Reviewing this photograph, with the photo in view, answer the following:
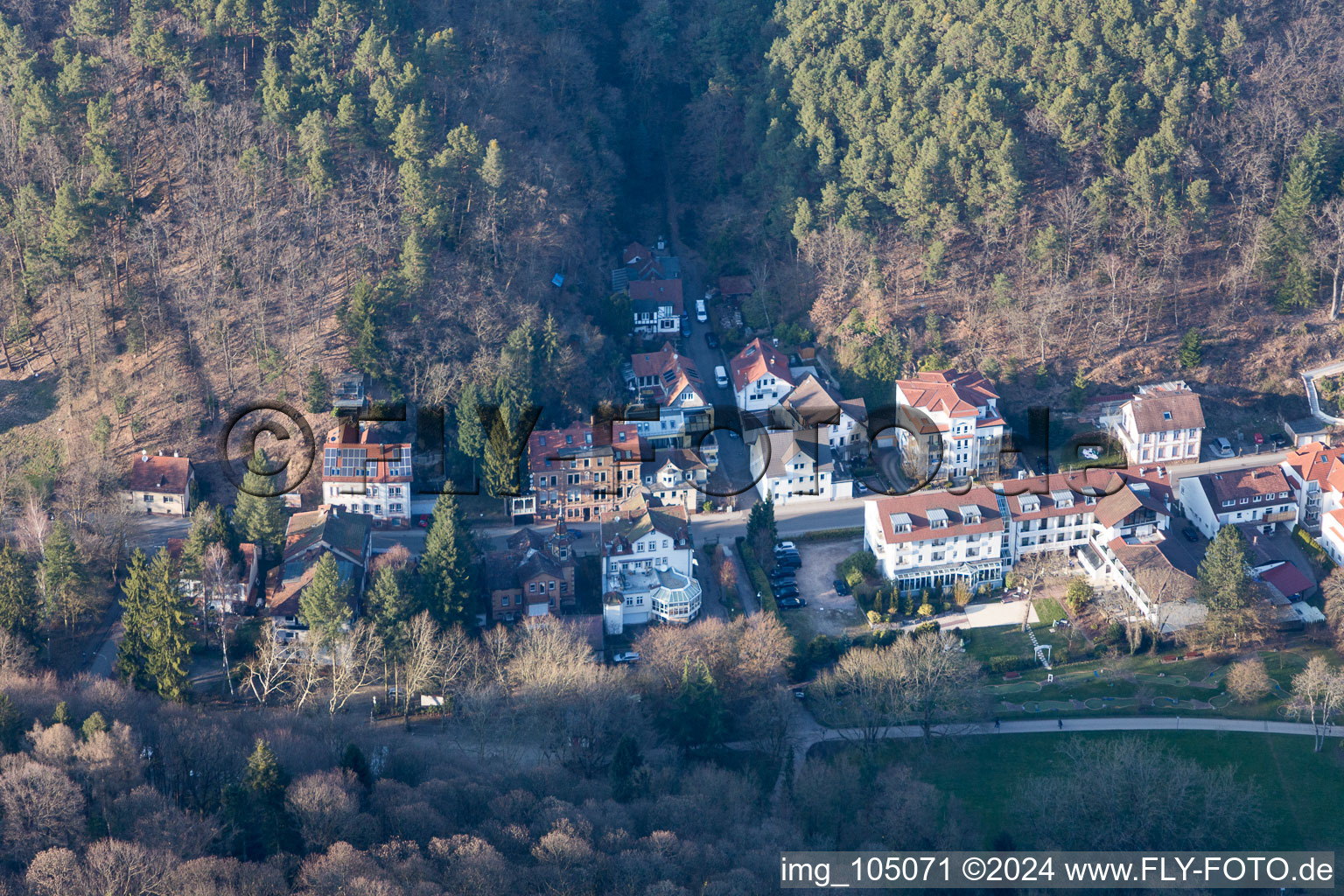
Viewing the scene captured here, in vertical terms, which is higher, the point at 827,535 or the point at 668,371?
the point at 668,371

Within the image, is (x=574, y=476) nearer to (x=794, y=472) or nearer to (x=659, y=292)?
(x=794, y=472)

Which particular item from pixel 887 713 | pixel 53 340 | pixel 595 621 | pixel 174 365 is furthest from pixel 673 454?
pixel 53 340

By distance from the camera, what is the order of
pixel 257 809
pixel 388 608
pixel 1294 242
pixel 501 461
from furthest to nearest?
pixel 1294 242 → pixel 501 461 → pixel 388 608 → pixel 257 809

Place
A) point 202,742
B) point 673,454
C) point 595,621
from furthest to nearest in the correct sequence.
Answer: point 673,454, point 595,621, point 202,742

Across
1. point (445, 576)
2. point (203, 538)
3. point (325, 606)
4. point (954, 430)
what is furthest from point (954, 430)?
point (203, 538)

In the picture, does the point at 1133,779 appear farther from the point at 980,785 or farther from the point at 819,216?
the point at 819,216

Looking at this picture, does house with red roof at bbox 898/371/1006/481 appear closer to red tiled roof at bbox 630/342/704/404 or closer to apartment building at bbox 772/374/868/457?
apartment building at bbox 772/374/868/457
